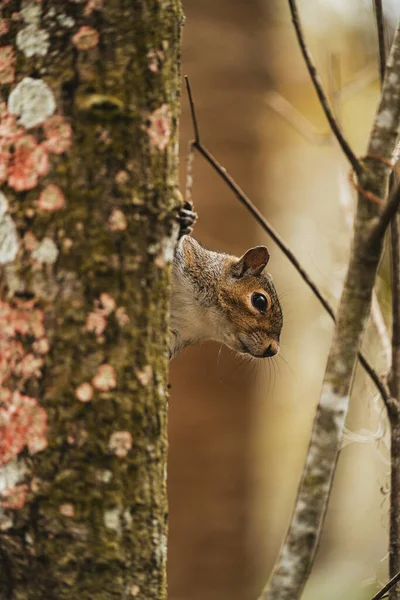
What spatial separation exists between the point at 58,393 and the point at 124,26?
45cm

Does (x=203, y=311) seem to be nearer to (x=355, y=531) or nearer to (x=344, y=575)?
(x=344, y=575)

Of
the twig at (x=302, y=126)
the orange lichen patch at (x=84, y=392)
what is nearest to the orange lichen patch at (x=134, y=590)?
the orange lichen patch at (x=84, y=392)

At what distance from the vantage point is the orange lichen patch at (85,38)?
951mm

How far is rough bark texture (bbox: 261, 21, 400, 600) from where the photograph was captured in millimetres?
886

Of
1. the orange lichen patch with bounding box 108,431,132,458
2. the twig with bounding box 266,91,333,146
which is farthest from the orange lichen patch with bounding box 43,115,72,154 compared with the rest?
the twig with bounding box 266,91,333,146

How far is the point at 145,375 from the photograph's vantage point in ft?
3.17

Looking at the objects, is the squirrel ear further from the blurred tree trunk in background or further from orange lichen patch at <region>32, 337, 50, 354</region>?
orange lichen patch at <region>32, 337, 50, 354</region>

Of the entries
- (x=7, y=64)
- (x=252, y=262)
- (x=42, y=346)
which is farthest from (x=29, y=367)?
(x=252, y=262)

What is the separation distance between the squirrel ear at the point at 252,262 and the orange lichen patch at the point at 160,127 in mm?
1301

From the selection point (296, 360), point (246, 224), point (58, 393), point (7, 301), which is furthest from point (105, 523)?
point (296, 360)

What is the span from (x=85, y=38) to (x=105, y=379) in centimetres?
41

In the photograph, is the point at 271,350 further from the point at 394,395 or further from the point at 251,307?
the point at 394,395

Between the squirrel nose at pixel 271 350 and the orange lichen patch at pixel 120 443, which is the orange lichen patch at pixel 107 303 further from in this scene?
the squirrel nose at pixel 271 350

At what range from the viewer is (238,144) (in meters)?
3.68
